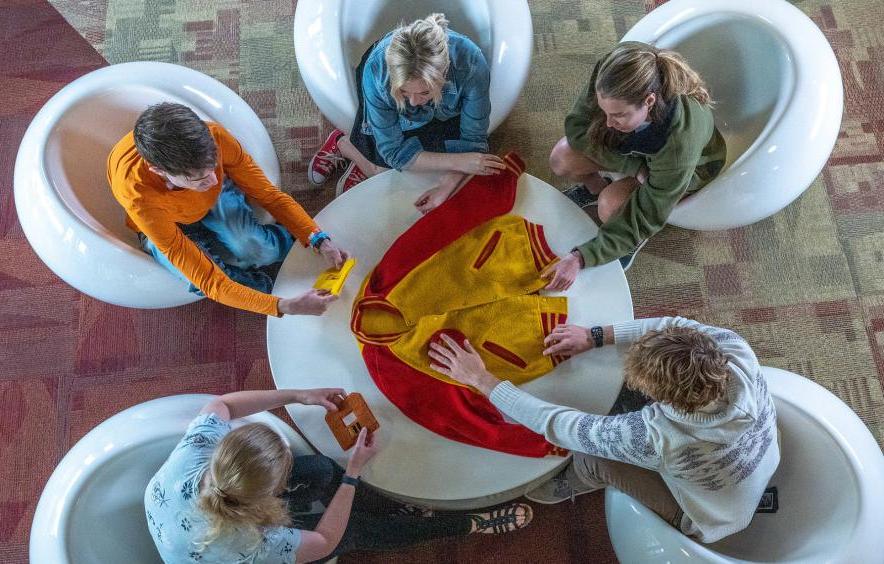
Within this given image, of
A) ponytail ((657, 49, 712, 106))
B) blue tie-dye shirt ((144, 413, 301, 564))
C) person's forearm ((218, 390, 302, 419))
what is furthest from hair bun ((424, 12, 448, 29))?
blue tie-dye shirt ((144, 413, 301, 564))

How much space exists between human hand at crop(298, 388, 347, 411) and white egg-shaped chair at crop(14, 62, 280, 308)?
52 cm

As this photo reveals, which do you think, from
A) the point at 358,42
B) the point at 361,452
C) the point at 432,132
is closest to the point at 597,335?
the point at 361,452

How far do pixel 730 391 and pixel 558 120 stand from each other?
4.64ft

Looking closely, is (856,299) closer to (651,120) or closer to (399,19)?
(651,120)

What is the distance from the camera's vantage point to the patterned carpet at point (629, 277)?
7.18ft

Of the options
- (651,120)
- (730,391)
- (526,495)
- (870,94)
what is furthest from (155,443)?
(870,94)

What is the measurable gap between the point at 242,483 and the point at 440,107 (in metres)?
1.16

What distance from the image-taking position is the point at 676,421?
4.60ft

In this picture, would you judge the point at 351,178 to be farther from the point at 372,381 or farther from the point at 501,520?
the point at 501,520

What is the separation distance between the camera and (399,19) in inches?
84.5

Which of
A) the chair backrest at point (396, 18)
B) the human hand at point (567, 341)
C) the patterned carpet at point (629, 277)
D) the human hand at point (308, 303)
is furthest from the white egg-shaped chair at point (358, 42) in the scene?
the human hand at point (567, 341)

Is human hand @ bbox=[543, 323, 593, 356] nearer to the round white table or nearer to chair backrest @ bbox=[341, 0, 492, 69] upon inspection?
the round white table

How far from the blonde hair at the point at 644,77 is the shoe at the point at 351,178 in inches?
38.1

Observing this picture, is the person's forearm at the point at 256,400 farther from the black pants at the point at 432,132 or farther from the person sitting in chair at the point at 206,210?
the black pants at the point at 432,132
